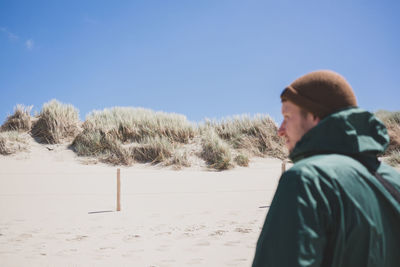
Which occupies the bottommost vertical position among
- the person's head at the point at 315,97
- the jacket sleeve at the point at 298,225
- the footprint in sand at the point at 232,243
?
the footprint in sand at the point at 232,243

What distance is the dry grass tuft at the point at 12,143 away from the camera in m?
13.7

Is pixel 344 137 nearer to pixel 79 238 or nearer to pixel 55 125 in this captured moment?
pixel 79 238

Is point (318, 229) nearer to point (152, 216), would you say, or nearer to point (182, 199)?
point (152, 216)

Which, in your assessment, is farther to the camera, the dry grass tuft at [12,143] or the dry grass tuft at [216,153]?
the dry grass tuft at [12,143]

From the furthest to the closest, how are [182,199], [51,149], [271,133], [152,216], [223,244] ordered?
[271,133] → [51,149] → [182,199] → [152,216] → [223,244]

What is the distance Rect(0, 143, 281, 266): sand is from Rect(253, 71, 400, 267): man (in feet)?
12.8

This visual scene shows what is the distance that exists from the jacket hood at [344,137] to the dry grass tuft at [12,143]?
15647 mm

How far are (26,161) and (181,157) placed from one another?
6.90m

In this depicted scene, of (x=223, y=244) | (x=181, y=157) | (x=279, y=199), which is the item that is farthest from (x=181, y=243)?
(x=181, y=157)

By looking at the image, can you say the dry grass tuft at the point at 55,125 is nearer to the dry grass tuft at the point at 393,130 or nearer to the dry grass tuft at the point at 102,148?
the dry grass tuft at the point at 102,148

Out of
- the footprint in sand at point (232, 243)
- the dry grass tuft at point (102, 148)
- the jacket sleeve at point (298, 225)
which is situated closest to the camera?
the jacket sleeve at point (298, 225)

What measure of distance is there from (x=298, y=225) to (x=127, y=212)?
792cm

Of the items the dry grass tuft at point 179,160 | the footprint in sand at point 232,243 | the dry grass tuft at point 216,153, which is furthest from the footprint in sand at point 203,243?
the dry grass tuft at point 179,160

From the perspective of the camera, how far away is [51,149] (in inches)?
574
